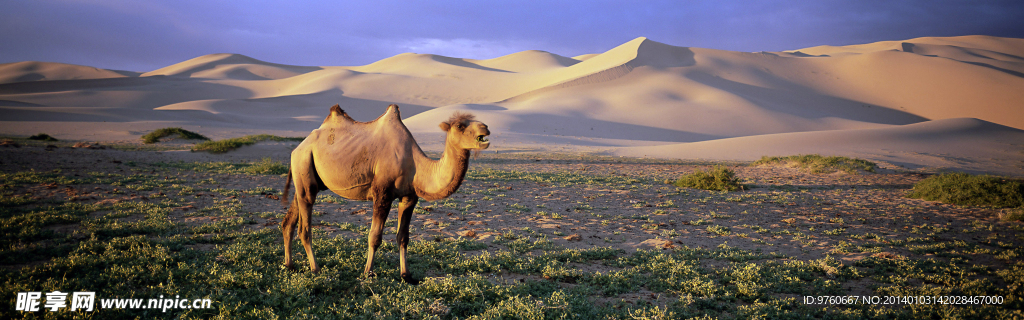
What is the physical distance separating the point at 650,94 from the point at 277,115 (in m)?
55.0

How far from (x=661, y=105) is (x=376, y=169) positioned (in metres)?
55.9

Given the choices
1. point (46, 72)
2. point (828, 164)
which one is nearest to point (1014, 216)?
point (828, 164)

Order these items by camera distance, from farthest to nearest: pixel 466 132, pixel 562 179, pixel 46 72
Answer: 1. pixel 46 72
2. pixel 562 179
3. pixel 466 132

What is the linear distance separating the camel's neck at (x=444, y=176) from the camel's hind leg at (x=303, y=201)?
1.39 m

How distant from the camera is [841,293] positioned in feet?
16.2

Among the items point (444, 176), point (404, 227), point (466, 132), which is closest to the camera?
point (466, 132)

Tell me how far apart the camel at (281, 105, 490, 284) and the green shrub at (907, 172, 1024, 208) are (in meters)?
14.7

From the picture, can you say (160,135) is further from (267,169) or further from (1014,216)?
(1014,216)

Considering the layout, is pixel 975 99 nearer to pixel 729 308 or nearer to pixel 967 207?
pixel 967 207

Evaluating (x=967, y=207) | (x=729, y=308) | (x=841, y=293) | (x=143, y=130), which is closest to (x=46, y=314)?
(x=729, y=308)

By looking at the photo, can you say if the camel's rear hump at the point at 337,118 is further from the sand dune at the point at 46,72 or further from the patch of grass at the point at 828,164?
the sand dune at the point at 46,72

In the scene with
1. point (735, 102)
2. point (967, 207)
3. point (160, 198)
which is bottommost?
point (160, 198)

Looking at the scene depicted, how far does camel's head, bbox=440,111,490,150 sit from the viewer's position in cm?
395

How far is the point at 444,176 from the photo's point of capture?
436 centimetres
